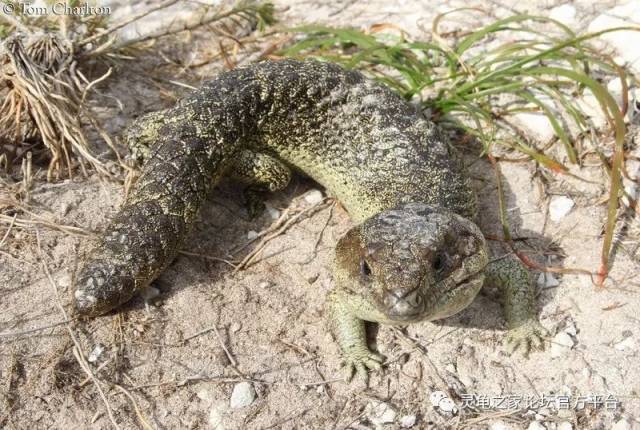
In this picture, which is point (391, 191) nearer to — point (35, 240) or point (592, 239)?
point (592, 239)

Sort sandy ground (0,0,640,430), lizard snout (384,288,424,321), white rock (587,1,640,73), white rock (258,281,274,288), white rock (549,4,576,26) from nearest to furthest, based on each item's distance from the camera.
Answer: lizard snout (384,288,424,321) → sandy ground (0,0,640,430) → white rock (258,281,274,288) → white rock (587,1,640,73) → white rock (549,4,576,26)

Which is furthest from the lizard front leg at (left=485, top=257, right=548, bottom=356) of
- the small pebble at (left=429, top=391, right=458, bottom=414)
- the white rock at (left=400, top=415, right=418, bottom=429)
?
the white rock at (left=400, top=415, right=418, bottom=429)

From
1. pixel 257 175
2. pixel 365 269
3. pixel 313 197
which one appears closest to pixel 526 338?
pixel 365 269

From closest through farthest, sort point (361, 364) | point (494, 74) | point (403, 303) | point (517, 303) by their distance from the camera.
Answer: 1. point (403, 303)
2. point (361, 364)
3. point (517, 303)
4. point (494, 74)

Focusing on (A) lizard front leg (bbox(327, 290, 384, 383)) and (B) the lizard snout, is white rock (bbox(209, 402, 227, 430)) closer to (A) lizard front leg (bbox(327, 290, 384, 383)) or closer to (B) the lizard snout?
(A) lizard front leg (bbox(327, 290, 384, 383))

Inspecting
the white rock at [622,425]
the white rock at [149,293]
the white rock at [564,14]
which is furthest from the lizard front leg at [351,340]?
the white rock at [564,14]

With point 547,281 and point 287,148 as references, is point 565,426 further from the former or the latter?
point 287,148
